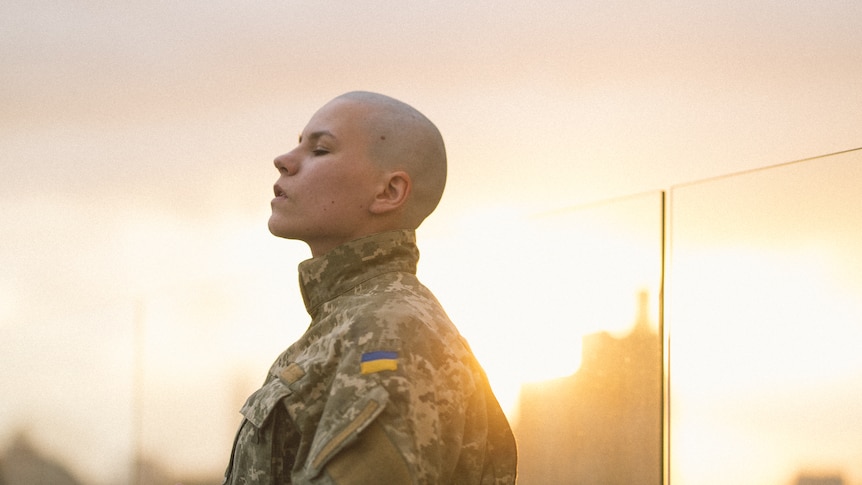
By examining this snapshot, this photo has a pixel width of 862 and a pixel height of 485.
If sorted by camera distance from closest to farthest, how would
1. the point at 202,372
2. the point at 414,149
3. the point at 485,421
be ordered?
the point at 485,421, the point at 414,149, the point at 202,372

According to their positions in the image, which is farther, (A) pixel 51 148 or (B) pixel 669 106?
(A) pixel 51 148

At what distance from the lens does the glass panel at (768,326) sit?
2.41 m

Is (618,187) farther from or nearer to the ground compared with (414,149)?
farther from the ground

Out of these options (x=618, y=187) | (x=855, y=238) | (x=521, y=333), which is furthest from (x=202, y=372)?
(x=855, y=238)

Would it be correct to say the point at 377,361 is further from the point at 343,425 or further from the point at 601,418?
the point at 601,418

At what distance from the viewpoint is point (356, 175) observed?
1.74 m

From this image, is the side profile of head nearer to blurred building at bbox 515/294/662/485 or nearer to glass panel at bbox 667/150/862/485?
glass panel at bbox 667/150/862/485

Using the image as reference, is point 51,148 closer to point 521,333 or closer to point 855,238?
point 521,333

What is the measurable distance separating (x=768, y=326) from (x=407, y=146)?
1150 mm

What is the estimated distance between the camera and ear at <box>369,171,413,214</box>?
175cm

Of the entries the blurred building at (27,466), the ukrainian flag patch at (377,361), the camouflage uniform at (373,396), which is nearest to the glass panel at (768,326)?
the camouflage uniform at (373,396)

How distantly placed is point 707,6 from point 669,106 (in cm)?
28

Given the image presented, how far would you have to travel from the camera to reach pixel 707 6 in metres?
3.08

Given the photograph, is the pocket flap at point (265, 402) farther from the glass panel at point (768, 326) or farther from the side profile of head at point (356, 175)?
the glass panel at point (768, 326)
